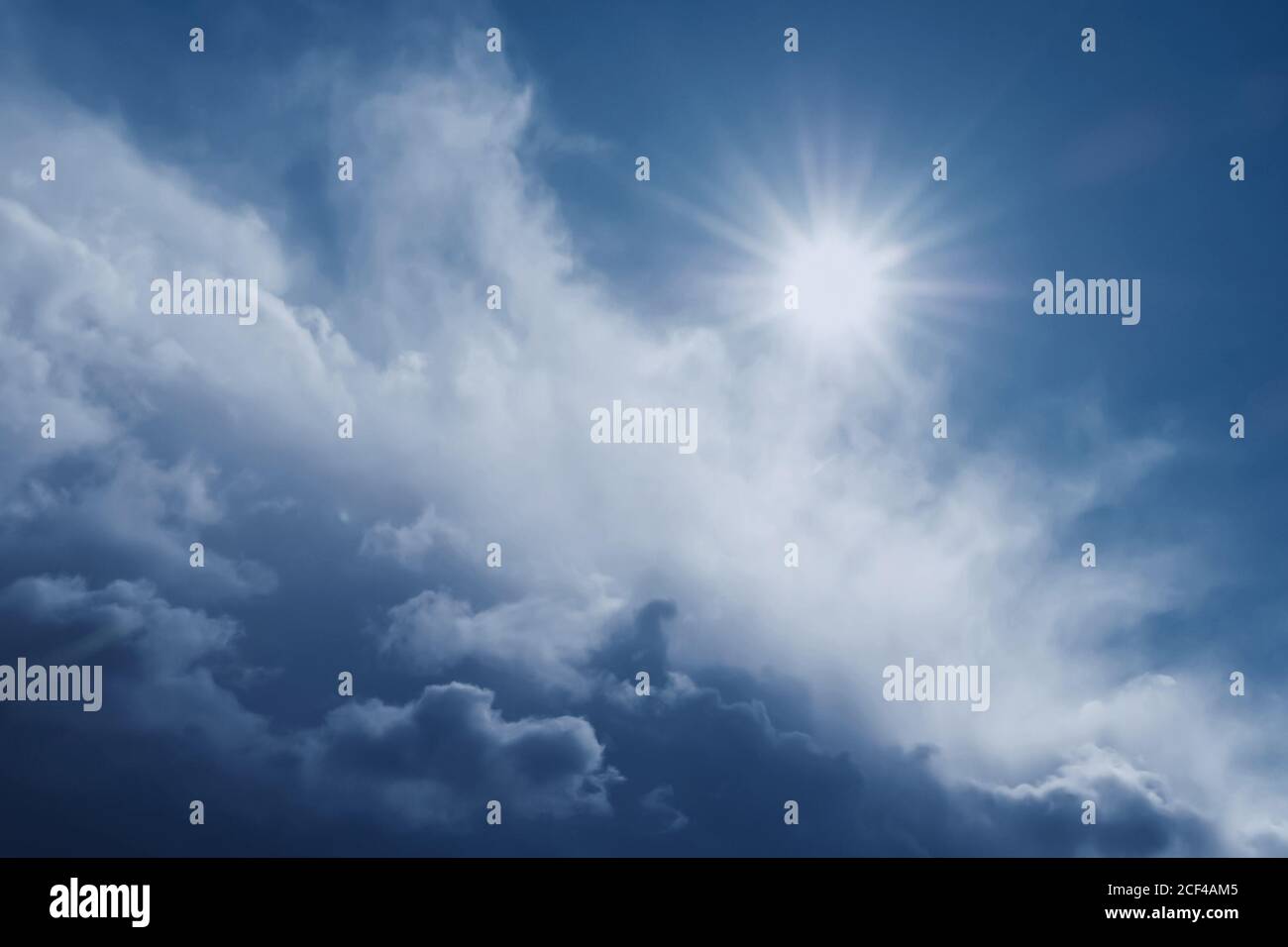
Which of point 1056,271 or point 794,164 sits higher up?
point 794,164

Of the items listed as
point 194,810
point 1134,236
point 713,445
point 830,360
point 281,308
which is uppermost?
point 1134,236

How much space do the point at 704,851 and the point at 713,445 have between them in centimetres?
300

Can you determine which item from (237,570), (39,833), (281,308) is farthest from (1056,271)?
(39,833)

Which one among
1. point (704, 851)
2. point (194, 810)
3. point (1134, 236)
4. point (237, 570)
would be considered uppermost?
point (1134, 236)

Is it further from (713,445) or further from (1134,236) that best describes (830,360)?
(1134,236)

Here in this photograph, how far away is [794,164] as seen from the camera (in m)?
5.79
